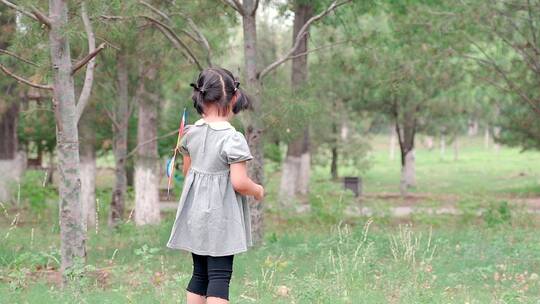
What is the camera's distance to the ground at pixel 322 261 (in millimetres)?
6547

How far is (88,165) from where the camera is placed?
18.2 m

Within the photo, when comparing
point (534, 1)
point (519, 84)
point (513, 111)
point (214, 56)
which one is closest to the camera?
point (214, 56)

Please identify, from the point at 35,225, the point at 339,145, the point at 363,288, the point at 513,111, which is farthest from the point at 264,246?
the point at 339,145

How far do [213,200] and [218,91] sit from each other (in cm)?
60

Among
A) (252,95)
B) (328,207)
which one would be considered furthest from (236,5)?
(328,207)

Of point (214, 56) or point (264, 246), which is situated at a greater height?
point (214, 56)

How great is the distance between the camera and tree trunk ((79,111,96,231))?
17547 millimetres

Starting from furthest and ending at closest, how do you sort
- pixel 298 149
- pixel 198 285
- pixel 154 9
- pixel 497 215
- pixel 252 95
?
1. pixel 298 149
2. pixel 497 215
3. pixel 252 95
4. pixel 154 9
5. pixel 198 285

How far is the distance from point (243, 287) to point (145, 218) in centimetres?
1050

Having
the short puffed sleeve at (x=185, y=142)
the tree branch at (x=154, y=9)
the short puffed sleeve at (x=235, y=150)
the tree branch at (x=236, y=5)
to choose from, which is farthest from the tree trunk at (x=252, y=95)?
the short puffed sleeve at (x=235, y=150)

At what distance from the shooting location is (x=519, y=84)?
17.4m

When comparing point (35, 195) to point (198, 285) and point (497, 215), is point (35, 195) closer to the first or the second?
point (497, 215)

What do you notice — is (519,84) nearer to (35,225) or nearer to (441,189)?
(35,225)

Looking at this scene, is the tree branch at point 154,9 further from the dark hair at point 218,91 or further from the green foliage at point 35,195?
the green foliage at point 35,195
